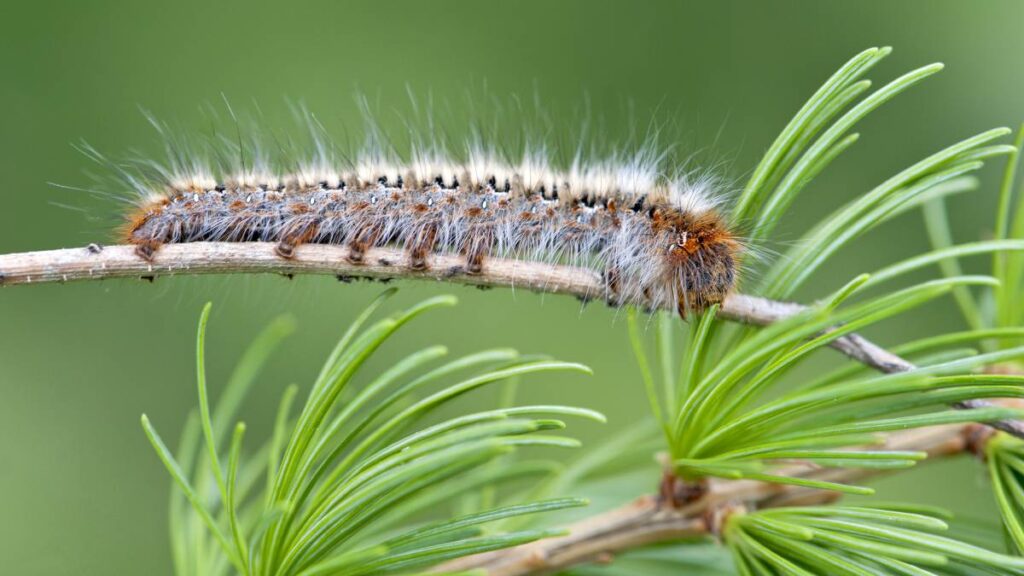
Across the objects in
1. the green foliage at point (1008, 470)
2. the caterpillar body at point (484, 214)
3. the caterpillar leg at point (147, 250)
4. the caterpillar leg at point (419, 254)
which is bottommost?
the green foliage at point (1008, 470)

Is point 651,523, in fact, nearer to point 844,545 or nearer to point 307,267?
point 844,545

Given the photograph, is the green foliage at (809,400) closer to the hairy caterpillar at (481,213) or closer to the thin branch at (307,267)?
the thin branch at (307,267)

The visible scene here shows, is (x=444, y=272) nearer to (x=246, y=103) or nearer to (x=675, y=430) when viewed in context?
(x=675, y=430)

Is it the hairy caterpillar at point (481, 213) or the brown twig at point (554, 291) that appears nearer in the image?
the brown twig at point (554, 291)

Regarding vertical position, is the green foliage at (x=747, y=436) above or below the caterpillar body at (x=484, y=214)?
below

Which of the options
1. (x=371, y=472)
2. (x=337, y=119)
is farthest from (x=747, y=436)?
(x=337, y=119)

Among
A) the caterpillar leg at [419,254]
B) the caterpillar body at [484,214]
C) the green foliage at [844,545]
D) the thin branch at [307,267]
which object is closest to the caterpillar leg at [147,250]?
the thin branch at [307,267]

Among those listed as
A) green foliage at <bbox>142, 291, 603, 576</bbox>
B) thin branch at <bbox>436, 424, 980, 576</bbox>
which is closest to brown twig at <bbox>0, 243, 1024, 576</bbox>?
thin branch at <bbox>436, 424, 980, 576</bbox>

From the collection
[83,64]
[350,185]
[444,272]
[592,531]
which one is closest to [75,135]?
[83,64]
